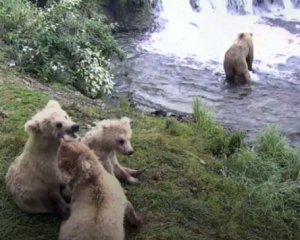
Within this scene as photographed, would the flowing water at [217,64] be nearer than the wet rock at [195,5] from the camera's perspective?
Yes

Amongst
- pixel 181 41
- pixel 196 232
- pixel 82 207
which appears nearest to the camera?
pixel 82 207

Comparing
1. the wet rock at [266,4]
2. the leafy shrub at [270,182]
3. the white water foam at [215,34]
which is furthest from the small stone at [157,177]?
the wet rock at [266,4]

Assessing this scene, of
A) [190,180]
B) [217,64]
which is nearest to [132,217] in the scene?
[190,180]

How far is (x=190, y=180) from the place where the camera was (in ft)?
16.6

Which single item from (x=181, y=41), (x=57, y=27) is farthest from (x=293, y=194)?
(x=181, y=41)

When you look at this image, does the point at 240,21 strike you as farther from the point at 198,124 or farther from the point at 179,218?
the point at 179,218

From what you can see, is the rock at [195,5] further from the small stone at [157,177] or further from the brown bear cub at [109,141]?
the brown bear cub at [109,141]

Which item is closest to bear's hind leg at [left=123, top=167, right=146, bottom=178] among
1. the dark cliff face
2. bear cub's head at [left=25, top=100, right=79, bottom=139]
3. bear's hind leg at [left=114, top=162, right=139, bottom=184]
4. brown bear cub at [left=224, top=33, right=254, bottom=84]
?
bear's hind leg at [left=114, top=162, right=139, bottom=184]

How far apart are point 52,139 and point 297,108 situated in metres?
6.35

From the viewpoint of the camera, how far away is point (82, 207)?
145 inches

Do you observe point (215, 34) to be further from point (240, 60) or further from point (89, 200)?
point (89, 200)

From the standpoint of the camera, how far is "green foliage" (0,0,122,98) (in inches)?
299

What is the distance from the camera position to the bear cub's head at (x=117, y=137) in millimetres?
4348

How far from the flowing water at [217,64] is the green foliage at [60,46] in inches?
40.8
